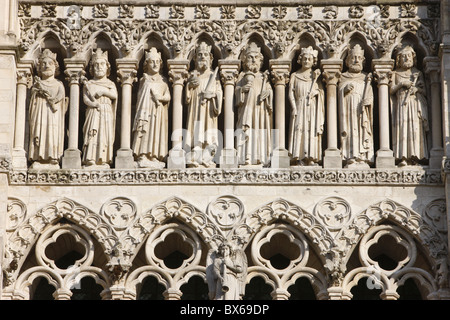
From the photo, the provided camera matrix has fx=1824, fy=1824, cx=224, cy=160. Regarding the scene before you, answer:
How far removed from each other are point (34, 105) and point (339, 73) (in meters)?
4.31

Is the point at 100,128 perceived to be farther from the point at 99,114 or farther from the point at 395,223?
the point at 395,223

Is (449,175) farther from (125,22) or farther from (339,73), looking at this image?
(125,22)

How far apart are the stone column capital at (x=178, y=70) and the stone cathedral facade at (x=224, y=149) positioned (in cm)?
3

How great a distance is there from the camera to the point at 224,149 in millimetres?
25266

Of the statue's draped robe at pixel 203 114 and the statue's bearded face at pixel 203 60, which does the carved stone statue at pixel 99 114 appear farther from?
the statue's bearded face at pixel 203 60

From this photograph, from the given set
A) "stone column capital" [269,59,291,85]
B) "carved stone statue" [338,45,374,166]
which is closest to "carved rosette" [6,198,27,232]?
"stone column capital" [269,59,291,85]

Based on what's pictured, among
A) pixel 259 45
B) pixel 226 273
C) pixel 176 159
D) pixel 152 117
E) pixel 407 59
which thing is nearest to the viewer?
pixel 226 273

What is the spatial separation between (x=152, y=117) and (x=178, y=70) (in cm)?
79

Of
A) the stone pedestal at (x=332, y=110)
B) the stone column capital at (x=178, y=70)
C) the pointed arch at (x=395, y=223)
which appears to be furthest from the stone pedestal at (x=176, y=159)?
the pointed arch at (x=395, y=223)

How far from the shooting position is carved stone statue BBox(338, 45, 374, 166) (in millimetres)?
25297

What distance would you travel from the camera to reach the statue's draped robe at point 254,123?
2527cm

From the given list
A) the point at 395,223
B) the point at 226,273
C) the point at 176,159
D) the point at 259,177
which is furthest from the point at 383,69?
the point at 226,273
